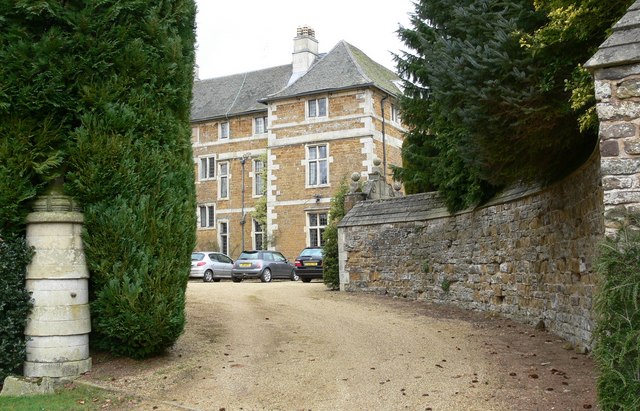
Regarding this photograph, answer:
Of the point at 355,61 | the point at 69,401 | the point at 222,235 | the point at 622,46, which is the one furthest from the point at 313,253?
the point at 622,46

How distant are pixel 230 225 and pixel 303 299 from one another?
23.5 metres

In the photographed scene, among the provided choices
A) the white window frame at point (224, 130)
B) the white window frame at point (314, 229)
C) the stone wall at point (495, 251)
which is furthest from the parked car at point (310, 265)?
the white window frame at point (224, 130)

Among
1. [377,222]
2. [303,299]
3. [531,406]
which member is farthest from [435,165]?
[531,406]

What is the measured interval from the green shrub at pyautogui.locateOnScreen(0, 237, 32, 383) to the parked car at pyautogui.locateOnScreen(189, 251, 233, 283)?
63.9 feet

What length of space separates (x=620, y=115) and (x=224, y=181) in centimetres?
3494

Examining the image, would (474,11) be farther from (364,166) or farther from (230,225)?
(230,225)

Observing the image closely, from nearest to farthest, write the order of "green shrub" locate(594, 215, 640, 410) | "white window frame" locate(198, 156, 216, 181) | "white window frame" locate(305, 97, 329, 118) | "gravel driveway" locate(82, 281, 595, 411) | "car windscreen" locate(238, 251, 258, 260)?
"green shrub" locate(594, 215, 640, 410) → "gravel driveway" locate(82, 281, 595, 411) → "car windscreen" locate(238, 251, 258, 260) → "white window frame" locate(305, 97, 329, 118) → "white window frame" locate(198, 156, 216, 181)

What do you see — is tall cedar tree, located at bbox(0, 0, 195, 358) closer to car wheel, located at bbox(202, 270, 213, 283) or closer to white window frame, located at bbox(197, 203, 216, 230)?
car wheel, located at bbox(202, 270, 213, 283)

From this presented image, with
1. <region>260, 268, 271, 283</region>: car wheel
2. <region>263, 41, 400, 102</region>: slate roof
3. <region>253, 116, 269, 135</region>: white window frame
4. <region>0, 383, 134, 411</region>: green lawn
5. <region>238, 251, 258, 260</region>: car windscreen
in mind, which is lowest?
<region>0, 383, 134, 411</region>: green lawn

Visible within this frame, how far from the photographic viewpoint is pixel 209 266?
27906 mm

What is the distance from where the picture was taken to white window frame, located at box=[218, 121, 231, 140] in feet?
127

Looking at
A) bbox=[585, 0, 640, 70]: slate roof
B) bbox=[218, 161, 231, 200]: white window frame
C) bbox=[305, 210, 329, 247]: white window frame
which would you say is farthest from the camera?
bbox=[218, 161, 231, 200]: white window frame

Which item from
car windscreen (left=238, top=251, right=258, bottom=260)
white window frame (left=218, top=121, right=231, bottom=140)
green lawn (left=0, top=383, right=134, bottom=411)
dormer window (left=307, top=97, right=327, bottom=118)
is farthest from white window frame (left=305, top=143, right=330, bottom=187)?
green lawn (left=0, top=383, right=134, bottom=411)

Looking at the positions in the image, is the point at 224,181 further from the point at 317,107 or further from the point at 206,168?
the point at 317,107
